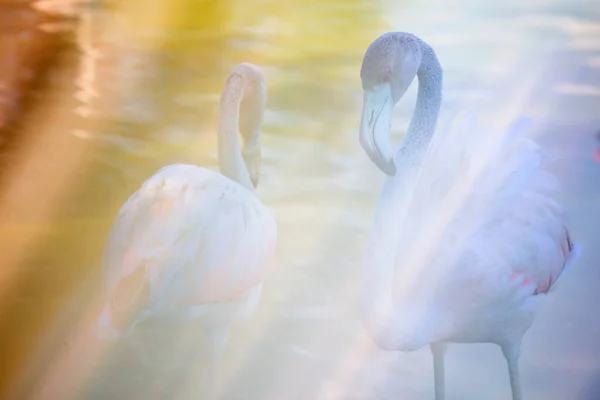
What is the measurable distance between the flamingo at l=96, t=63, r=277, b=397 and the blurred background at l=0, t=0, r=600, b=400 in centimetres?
28

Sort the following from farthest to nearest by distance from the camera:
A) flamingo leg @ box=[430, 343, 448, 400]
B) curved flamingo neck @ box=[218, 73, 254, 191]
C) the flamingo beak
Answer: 1. curved flamingo neck @ box=[218, 73, 254, 191]
2. flamingo leg @ box=[430, 343, 448, 400]
3. the flamingo beak

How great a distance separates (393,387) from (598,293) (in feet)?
2.31

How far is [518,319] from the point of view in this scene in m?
2.04

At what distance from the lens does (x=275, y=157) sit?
2.70 meters

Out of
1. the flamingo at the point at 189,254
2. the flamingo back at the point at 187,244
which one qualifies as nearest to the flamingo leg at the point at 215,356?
the flamingo at the point at 189,254

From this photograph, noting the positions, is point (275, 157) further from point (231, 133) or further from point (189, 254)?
point (189, 254)

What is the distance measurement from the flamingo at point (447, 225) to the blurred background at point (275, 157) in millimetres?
370

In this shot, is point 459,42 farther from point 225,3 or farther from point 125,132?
point 125,132

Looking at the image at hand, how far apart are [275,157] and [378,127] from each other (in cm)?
85

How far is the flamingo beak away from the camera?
1.89 meters

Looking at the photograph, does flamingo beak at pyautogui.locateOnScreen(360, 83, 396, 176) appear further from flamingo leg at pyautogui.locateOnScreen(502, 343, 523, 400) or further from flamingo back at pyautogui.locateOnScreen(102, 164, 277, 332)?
flamingo leg at pyautogui.locateOnScreen(502, 343, 523, 400)

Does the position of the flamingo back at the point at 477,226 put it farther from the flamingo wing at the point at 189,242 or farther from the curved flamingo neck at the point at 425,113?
the flamingo wing at the point at 189,242

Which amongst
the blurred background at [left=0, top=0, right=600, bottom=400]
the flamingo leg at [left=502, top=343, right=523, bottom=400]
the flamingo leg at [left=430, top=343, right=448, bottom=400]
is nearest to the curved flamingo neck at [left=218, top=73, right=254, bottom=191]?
the blurred background at [left=0, top=0, right=600, bottom=400]

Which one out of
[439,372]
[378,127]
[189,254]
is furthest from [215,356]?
[378,127]
